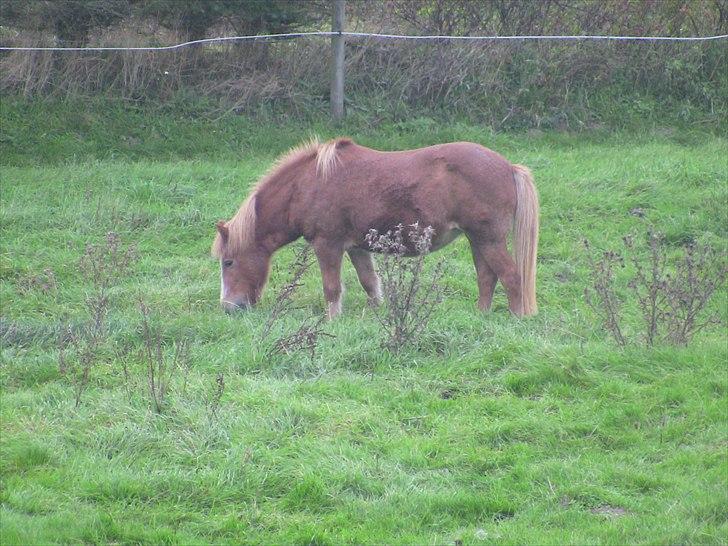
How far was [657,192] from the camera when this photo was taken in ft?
38.2

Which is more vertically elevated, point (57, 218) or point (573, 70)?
point (573, 70)

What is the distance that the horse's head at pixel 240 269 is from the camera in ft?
29.5

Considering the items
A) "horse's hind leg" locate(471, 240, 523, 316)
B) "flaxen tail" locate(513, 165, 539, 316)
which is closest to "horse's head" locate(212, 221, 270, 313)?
"horse's hind leg" locate(471, 240, 523, 316)

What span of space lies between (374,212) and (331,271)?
0.63m

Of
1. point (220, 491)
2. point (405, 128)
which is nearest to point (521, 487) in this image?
point (220, 491)

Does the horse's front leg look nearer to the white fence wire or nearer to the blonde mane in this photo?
the blonde mane

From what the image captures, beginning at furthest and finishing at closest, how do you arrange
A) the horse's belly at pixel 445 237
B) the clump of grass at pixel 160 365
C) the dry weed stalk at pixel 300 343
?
the horse's belly at pixel 445 237 < the dry weed stalk at pixel 300 343 < the clump of grass at pixel 160 365

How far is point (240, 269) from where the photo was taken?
9.02m

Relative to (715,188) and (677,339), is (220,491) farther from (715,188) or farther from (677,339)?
(715,188)

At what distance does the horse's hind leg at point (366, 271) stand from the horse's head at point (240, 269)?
2.60 feet

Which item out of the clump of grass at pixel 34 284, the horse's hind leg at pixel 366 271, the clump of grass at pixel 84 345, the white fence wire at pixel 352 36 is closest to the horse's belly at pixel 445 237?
the horse's hind leg at pixel 366 271

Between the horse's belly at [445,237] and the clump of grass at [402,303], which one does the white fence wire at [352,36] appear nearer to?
the horse's belly at [445,237]

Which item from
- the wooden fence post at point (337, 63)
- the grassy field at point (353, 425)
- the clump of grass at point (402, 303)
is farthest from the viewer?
the wooden fence post at point (337, 63)

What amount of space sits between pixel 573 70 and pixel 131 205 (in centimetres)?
702
